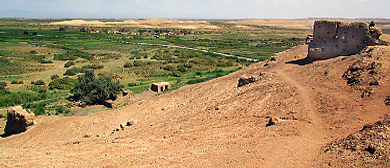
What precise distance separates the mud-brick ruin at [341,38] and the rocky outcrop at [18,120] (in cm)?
2079

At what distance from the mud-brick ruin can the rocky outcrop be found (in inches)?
819

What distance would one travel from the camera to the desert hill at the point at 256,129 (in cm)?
928

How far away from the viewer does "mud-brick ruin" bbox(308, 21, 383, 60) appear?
16734 mm

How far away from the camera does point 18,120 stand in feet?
56.7

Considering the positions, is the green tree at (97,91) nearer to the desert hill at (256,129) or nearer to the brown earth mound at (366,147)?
the desert hill at (256,129)

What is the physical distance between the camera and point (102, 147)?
1236 centimetres

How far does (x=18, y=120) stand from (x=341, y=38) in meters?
22.9

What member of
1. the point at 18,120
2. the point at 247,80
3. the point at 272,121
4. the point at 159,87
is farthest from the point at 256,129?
the point at 159,87

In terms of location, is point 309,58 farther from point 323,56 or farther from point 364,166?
point 364,166

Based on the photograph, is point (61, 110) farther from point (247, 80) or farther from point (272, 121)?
point (272, 121)

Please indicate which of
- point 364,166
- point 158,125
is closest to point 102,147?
point 158,125

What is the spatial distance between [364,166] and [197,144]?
6.21 metres

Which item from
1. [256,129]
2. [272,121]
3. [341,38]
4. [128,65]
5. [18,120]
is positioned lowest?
[18,120]

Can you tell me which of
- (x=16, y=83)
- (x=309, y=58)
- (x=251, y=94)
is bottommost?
(x=16, y=83)
